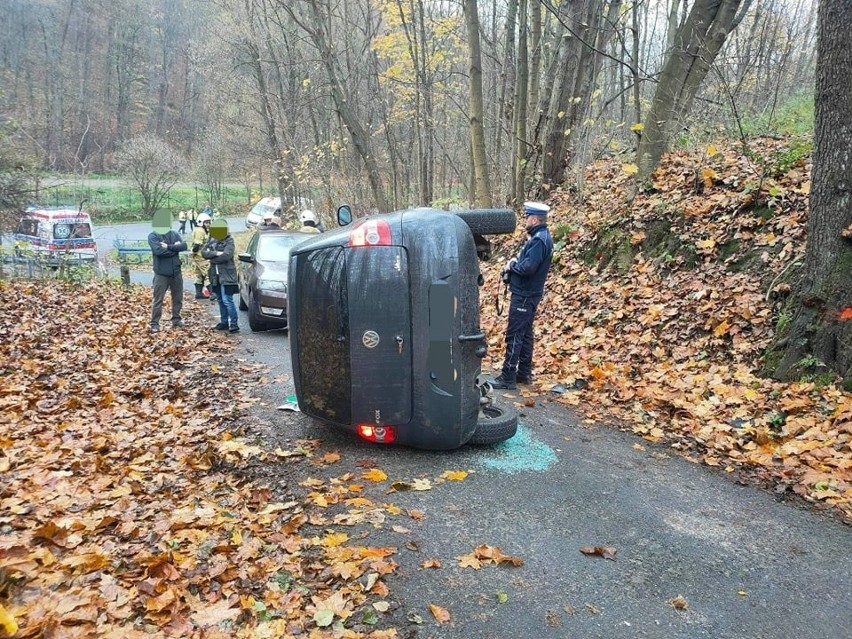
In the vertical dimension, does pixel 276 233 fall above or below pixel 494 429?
above

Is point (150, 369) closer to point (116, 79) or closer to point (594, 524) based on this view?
point (594, 524)

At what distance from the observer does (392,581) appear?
3.15 meters

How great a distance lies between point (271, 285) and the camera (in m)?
10.6

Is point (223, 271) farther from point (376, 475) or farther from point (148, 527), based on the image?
point (148, 527)

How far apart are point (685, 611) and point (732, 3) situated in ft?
34.6

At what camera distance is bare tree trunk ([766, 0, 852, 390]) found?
18.0ft

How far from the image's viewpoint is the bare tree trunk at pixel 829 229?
5.50 meters

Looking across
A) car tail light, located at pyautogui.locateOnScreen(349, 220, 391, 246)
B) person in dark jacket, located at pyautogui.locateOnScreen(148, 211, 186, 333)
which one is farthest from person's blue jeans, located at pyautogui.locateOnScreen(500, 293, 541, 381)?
person in dark jacket, located at pyautogui.locateOnScreen(148, 211, 186, 333)

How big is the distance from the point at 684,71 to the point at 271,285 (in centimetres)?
810

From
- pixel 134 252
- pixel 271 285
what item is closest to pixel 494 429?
pixel 271 285

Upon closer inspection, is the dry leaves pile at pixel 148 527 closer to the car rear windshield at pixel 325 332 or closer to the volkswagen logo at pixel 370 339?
the car rear windshield at pixel 325 332

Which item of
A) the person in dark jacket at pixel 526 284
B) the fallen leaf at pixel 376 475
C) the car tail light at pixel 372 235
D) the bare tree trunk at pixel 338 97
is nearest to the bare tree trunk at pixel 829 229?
the person in dark jacket at pixel 526 284

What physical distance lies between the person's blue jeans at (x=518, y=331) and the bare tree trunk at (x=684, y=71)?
5121 millimetres

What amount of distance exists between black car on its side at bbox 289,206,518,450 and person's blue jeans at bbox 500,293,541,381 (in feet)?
7.45
